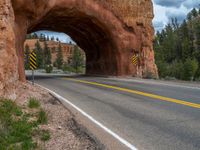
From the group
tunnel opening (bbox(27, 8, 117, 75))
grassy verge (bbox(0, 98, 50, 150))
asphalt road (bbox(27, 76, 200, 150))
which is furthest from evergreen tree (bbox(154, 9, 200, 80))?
grassy verge (bbox(0, 98, 50, 150))

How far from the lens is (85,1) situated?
30438 millimetres

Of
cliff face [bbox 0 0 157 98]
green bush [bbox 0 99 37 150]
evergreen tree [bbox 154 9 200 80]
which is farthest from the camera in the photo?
evergreen tree [bbox 154 9 200 80]

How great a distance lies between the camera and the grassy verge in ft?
22.9

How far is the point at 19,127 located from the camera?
8172 millimetres

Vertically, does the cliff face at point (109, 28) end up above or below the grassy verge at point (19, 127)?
above

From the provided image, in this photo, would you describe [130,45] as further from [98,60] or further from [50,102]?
[50,102]

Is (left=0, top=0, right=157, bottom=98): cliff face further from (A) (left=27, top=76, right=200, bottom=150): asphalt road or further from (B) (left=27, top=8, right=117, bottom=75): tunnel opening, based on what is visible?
(A) (left=27, top=76, right=200, bottom=150): asphalt road

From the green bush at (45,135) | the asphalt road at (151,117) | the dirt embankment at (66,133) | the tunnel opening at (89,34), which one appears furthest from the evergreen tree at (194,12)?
the green bush at (45,135)

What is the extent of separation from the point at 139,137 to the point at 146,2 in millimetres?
31166

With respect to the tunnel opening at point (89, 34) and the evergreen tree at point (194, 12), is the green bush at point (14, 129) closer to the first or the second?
the tunnel opening at point (89, 34)

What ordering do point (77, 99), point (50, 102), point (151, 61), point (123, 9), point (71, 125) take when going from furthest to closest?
1. point (151, 61)
2. point (123, 9)
3. point (77, 99)
4. point (50, 102)
5. point (71, 125)

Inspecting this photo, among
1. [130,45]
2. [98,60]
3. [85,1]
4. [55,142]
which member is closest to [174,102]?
[55,142]

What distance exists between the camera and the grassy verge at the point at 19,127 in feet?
22.9

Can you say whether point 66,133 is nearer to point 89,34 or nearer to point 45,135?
point 45,135
